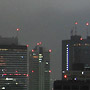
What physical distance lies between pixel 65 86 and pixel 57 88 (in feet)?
8.94

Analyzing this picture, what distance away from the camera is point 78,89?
146 metres

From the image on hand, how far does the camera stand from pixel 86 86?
145875 mm

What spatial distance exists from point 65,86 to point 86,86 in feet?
21.1

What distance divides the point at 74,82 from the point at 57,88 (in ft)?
18.0

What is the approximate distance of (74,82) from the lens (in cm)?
14850

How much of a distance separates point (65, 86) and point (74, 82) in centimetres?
312

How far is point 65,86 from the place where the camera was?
484 ft

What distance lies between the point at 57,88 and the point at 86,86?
907 centimetres

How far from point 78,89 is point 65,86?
4.11 meters

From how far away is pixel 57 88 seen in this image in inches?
5856
